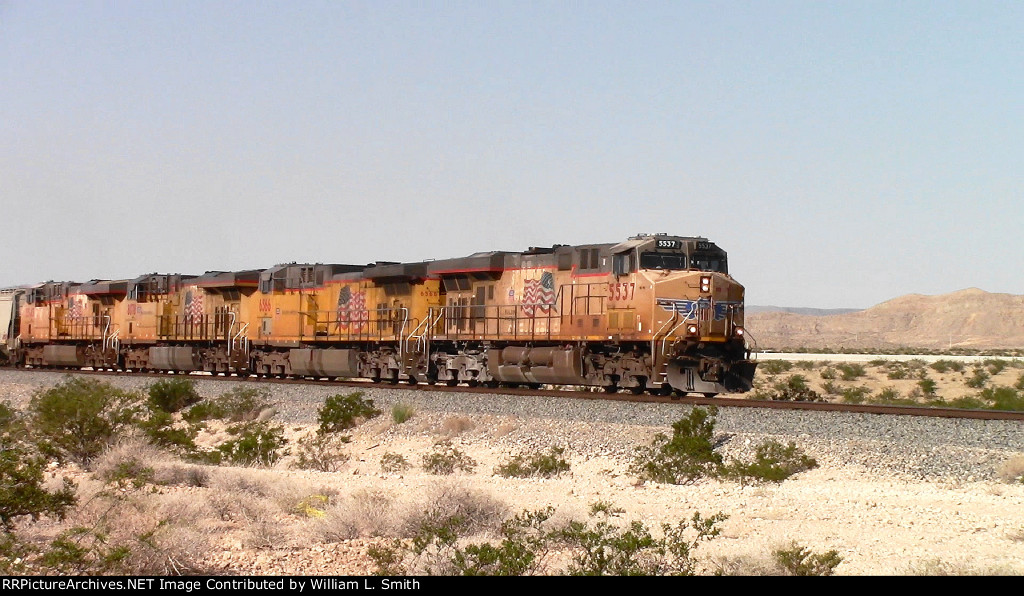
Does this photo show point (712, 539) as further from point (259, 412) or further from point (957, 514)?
point (259, 412)

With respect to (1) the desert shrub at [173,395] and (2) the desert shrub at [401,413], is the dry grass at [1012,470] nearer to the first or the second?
(2) the desert shrub at [401,413]

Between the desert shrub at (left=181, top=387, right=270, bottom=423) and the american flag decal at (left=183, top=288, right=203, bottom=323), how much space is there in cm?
1260

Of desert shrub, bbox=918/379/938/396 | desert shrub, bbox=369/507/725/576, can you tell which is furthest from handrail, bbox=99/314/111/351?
desert shrub, bbox=369/507/725/576

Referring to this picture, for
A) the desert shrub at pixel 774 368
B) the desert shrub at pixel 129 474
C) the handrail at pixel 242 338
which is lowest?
the desert shrub at pixel 129 474

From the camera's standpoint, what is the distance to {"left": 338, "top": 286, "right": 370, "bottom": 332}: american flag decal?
98.1ft

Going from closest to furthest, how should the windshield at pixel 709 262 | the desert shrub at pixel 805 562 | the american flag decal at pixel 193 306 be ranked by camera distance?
the desert shrub at pixel 805 562
the windshield at pixel 709 262
the american flag decal at pixel 193 306

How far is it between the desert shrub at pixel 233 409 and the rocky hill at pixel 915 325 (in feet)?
355

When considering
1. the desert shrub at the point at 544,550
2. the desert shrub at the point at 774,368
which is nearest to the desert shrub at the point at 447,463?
the desert shrub at the point at 544,550

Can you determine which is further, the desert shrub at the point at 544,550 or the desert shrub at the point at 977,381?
the desert shrub at the point at 977,381

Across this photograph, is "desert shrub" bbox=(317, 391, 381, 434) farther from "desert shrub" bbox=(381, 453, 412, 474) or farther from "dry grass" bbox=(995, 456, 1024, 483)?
"dry grass" bbox=(995, 456, 1024, 483)

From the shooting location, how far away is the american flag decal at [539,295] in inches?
926

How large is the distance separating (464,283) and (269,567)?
57.6 feet

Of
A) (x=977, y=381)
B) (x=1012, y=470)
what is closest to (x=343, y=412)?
(x=1012, y=470)

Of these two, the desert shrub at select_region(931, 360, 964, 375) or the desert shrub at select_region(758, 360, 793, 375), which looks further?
the desert shrub at select_region(931, 360, 964, 375)
